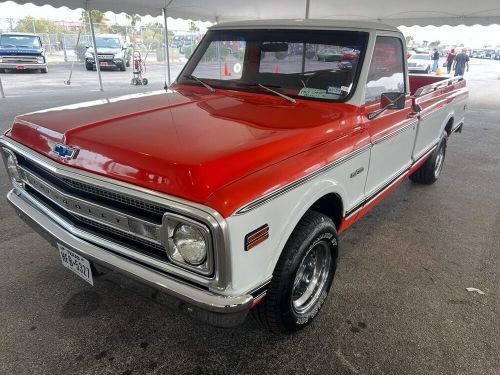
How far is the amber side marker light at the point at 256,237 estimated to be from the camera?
1.66 m

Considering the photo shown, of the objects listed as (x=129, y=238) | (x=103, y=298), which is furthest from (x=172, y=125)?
(x=103, y=298)

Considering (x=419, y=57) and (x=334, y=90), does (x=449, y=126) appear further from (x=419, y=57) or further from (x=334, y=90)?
(x=419, y=57)

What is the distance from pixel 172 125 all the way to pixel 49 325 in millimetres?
1516

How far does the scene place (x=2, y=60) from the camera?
17109 mm

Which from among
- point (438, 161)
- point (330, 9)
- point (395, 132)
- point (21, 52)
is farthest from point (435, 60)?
point (395, 132)

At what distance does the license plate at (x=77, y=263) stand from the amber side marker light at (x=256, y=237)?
2.98ft

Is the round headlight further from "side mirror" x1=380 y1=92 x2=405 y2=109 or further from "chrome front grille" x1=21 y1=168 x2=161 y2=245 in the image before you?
"side mirror" x1=380 y1=92 x2=405 y2=109

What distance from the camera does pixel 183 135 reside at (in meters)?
2.01

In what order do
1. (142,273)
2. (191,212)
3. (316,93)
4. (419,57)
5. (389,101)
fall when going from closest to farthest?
(191,212) < (142,273) < (389,101) < (316,93) < (419,57)

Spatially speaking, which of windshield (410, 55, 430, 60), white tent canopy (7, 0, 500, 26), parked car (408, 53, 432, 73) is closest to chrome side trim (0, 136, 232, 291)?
white tent canopy (7, 0, 500, 26)

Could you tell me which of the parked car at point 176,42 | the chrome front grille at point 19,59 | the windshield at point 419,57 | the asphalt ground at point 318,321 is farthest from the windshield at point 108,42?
the asphalt ground at point 318,321

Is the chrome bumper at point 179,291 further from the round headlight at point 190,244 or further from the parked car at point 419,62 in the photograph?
the parked car at point 419,62

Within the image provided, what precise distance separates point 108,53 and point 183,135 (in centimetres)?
1980

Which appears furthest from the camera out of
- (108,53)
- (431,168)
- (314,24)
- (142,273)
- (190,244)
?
(108,53)
